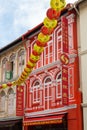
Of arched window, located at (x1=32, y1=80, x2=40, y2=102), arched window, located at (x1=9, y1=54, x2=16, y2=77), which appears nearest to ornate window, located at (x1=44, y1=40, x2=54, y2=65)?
arched window, located at (x1=32, y1=80, x2=40, y2=102)

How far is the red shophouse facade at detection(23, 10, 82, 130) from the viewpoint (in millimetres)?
17172

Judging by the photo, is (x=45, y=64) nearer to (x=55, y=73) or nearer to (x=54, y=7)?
(x=55, y=73)

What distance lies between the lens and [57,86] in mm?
19125

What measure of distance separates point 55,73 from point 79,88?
2.45 metres

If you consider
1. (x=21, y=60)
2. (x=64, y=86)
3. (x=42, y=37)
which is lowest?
(x=64, y=86)

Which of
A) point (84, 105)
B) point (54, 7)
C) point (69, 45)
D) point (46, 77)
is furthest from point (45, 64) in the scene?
point (54, 7)

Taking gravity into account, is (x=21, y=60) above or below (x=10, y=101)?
above

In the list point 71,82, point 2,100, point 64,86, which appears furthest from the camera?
point 2,100

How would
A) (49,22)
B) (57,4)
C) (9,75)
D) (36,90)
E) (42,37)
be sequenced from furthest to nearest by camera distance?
(9,75) → (36,90) → (42,37) → (49,22) → (57,4)

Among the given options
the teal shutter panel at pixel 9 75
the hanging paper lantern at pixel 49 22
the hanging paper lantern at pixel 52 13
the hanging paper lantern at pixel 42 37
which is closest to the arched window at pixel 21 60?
the teal shutter panel at pixel 9 75

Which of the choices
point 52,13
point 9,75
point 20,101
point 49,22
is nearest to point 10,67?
point 9,75

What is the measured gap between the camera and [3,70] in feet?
83.6

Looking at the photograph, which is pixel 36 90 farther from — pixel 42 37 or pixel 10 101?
pixel 42 37

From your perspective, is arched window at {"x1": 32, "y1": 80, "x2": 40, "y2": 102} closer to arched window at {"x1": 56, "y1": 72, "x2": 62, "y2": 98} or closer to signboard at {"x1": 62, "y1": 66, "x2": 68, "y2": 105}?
arched window at {"x1": 56, "y1": 72, "x2": 62, "y2": 98}
